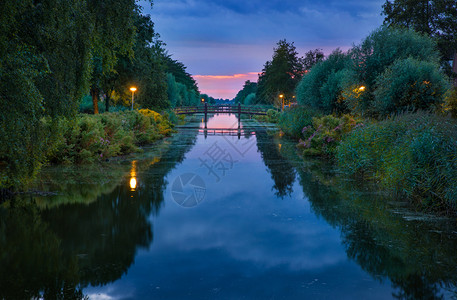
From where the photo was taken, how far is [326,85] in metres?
32.8

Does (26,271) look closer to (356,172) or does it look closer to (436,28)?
(356,172)

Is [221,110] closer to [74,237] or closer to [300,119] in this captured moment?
[300,119]

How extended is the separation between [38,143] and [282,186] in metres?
7.04

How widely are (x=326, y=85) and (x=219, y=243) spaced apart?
27285mm

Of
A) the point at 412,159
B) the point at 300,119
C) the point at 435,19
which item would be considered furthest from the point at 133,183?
the point at 435,19

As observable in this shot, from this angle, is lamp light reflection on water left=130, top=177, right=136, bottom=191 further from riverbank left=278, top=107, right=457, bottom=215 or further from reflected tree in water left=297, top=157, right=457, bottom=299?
riverbank left=278, top=107, right=457, bottom=215

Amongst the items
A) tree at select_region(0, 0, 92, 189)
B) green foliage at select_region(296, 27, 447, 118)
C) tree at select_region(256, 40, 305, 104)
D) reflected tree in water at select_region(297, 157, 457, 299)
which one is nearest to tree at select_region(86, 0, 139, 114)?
tree at select_region(0, 0, 92, 189)

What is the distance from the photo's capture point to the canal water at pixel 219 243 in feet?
18.2

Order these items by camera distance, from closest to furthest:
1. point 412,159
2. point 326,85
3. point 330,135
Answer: point 412,159, point 330,135, point 326,85

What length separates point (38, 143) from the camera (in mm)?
8648

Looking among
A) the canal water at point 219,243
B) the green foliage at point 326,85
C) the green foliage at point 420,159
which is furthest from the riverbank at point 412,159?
the green foliage at point 326,85

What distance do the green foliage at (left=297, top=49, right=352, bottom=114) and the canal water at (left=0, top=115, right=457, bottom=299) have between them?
19994mm

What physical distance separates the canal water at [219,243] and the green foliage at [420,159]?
0.54 m


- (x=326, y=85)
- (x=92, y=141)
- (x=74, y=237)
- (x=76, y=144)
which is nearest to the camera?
(x=74, y=237)
